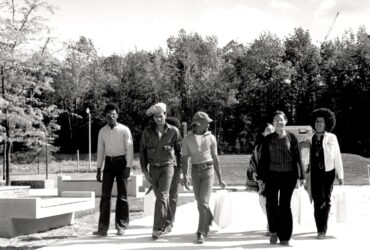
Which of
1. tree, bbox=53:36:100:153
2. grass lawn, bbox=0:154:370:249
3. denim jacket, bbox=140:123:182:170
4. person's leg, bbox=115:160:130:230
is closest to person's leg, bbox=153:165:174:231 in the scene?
denim jacket, bbox=140:123:182:170

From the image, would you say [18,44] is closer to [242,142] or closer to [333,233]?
[333,233]

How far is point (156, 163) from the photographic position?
8.00 metres

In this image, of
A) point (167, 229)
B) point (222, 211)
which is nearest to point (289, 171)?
point (222, 211)

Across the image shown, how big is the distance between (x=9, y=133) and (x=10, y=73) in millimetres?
2371

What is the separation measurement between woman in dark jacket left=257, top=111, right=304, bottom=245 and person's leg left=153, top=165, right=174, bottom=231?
4.40ft

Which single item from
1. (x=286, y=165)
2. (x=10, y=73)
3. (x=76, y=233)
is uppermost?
(x=10, y=73)

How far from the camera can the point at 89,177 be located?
3022 cm

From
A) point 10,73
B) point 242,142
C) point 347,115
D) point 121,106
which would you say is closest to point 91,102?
point 121,106

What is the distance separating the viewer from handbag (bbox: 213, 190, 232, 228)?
876 cm

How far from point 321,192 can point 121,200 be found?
3.03 m

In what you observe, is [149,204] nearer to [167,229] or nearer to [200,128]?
[167,229]

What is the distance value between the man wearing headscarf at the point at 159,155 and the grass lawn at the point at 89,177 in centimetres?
188

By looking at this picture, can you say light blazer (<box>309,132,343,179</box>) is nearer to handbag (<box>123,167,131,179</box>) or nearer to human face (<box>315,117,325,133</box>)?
human face (<box>315,117,325,133</box>)

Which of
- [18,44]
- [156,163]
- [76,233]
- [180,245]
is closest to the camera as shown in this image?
[180,245]
